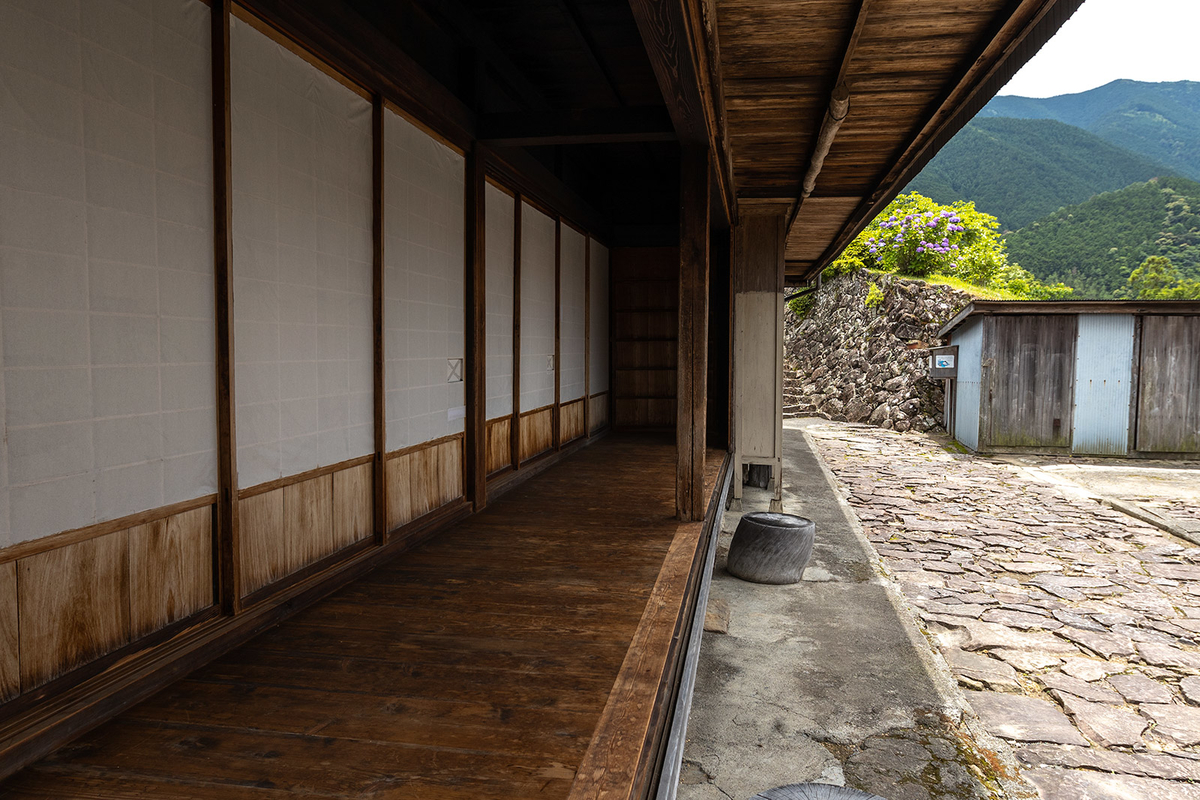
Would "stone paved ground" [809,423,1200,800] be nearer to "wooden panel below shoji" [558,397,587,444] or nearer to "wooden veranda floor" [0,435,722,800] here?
"wooden veranda floor" [0,435,722,800]

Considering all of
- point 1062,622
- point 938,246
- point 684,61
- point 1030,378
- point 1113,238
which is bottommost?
point 1062,622

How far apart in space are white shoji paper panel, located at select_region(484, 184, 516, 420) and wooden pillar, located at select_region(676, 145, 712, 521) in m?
1.54

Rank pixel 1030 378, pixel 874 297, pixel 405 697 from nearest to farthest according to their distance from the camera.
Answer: pixel 405 697 < pixel 1030 378 < pixel 874 297

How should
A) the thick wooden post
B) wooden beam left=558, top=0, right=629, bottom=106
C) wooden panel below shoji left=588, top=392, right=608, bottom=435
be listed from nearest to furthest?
wooden beam left=558, top=0, right=629, bottom=106 < the thick wooden post < wooden panel below shoji left=588, top=392, right=608, bottom=435

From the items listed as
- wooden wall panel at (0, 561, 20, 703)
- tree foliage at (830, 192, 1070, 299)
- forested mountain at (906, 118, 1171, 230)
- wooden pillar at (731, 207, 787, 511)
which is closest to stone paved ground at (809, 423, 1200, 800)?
wooden pillar at (731, 207, 787, 511)

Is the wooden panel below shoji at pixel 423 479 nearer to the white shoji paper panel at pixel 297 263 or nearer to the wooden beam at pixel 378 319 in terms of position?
the wooden beam at pixel 378 319

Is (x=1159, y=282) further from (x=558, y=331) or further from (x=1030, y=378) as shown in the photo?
(x=558, y=331)

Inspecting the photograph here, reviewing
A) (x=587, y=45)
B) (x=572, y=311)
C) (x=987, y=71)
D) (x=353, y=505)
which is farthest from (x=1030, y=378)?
(x=353, y=505)

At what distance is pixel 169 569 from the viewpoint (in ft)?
8.58

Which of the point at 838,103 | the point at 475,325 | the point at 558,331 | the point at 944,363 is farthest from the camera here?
the point at 944,363

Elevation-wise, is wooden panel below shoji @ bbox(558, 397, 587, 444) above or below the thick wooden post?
below

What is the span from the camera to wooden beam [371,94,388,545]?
12.7 ft

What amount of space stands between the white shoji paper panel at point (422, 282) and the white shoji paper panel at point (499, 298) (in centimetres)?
62

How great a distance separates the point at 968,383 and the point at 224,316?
1476 centimetres
